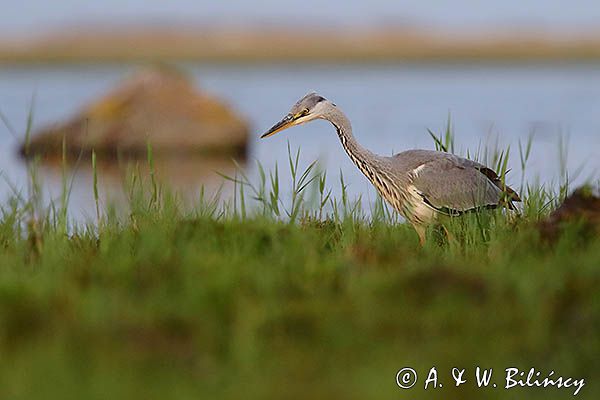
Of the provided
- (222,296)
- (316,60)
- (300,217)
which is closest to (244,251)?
(222,296)

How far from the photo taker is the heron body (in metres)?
7.74

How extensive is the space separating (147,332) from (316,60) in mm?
108333

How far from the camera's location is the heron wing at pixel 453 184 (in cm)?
773

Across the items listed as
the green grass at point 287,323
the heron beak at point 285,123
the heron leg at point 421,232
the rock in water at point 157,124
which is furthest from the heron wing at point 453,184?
the rock in water at point 157,124

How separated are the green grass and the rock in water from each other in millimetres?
15754

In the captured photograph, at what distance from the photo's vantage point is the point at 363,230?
23.0 feet

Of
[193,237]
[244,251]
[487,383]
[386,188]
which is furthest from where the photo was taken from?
[386,188]

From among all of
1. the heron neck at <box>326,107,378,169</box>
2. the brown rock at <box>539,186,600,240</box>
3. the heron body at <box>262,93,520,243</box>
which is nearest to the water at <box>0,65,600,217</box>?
the heron neck at <box>326,107,378,169</box>

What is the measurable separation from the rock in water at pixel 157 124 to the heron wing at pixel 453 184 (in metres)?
13.7

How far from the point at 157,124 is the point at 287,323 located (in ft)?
56.3

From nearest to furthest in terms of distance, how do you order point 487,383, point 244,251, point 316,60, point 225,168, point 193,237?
point 487,383
point 244,251
point 193,237
point 225,168
point 316,60

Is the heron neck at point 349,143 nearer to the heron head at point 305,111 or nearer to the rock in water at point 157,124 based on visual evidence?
the heron head at point 305,111

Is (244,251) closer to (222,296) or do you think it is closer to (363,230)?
(222,296)

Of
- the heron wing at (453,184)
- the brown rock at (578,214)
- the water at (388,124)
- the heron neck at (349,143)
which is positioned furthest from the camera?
the water at (388,124)
